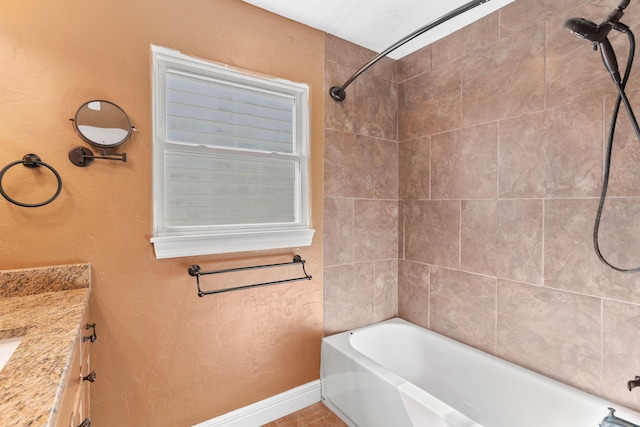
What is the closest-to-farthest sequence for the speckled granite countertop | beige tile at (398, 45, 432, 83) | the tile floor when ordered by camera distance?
the speckled granite countertop, the tile floor, beige tile at (398, 45, 432, 83)

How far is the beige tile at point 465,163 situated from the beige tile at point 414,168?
0.17 ft

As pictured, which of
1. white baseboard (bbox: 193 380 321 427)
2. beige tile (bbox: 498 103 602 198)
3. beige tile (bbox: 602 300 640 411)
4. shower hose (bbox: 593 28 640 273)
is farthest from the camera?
white baseboard (bbox: 193 380 321 427)

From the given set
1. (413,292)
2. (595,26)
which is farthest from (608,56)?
(413,292)

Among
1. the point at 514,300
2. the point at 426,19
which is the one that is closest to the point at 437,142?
the point at 426,19

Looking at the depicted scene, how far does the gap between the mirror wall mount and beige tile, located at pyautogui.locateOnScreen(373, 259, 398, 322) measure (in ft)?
5.91

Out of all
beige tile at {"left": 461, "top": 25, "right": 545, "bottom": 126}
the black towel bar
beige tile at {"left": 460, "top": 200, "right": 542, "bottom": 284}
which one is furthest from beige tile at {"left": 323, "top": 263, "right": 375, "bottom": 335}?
beige tile at {"left": 461, "top": 25, "right": 545, "bottom": 126}

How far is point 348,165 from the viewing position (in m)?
2.18

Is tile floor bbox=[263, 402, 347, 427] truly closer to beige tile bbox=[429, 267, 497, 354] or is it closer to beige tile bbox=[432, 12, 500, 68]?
beige tile bbox=[429, 267, 497, 354]

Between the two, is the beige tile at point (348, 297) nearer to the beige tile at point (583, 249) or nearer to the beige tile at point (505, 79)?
the beige tile at point (583, 249)

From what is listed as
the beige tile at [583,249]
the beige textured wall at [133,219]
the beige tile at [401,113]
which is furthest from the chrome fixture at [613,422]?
the beige tile at [401,113]

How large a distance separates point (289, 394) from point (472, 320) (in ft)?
4.16

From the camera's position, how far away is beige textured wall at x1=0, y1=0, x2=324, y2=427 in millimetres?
1285

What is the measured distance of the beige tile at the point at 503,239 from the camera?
1661mm

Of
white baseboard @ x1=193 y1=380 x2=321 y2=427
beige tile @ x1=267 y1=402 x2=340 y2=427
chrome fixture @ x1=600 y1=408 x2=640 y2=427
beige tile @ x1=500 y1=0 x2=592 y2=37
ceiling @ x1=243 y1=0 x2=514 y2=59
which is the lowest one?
beige tile @ x1=267 y1=402 x2=340 y2=427
